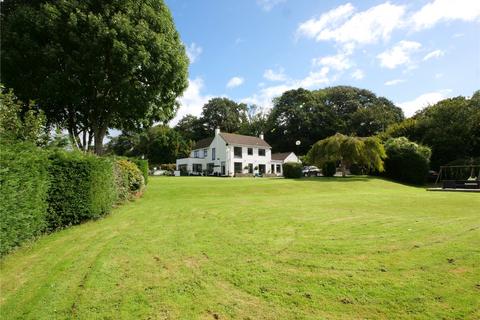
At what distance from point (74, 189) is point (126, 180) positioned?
5707 millimetres

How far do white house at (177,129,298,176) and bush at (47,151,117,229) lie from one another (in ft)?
118

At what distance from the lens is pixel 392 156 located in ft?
104

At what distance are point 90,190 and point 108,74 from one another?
10.1 metres

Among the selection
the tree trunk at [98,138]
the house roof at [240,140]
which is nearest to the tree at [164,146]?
the house roof at [240,140]

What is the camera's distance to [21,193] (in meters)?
5.94

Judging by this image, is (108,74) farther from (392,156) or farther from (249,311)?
(392,156)

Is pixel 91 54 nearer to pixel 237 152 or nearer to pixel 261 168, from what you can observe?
pixel 237 152

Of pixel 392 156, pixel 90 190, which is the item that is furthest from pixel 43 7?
pixel 392 156

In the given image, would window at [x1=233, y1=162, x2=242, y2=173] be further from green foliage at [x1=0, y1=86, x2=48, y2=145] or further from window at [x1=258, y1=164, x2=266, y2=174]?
green foliage at [x1=0, y1=86, x2=48, y2=145]

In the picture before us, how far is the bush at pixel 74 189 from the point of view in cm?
786

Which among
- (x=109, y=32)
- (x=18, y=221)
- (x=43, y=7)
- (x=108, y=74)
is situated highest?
(x=43, y=7)

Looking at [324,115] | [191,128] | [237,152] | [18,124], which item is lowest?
[18,124]

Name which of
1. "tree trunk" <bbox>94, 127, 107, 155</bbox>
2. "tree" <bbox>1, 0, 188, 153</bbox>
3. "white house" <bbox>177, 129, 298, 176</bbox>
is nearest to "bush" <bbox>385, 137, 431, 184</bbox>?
"white house" <bbox>177, 129, 298, 176</bbox>

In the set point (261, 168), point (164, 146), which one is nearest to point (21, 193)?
point (261, 168)
